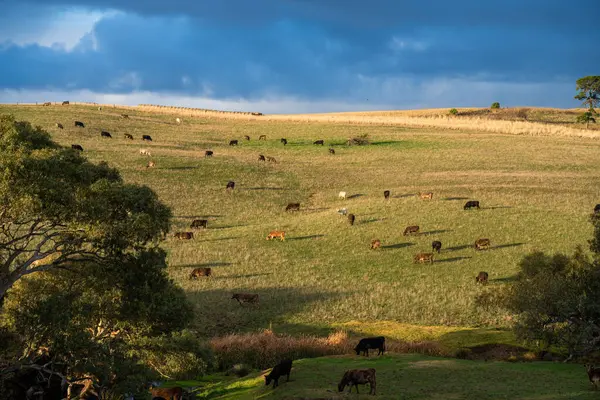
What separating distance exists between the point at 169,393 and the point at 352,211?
42143 millimetres

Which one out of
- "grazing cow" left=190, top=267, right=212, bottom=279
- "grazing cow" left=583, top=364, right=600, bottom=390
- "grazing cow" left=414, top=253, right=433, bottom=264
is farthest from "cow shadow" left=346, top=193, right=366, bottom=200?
"grazing cow" left=583, top=364, right=600, bottom=390

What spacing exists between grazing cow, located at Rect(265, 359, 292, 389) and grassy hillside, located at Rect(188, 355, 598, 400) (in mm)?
268

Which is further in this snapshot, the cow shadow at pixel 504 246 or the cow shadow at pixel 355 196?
the cow shadow at pixel 355 196

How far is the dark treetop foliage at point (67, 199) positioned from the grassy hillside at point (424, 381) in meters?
7.04

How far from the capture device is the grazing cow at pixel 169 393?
915 inches

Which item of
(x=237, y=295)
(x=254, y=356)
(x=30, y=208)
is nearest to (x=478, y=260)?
(x=237, y=295)

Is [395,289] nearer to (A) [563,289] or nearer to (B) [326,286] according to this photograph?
(B) [326,286]

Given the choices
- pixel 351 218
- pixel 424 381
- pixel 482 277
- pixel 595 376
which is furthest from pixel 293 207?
pixel 595 376

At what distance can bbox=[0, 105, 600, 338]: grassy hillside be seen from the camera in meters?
39.9

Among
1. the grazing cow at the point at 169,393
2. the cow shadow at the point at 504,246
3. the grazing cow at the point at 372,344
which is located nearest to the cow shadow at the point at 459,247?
the cow shadow at the point at 504,246

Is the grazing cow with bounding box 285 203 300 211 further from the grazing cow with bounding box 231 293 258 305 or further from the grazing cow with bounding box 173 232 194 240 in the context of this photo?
the grazing cow with bounding box 231 293 258 305

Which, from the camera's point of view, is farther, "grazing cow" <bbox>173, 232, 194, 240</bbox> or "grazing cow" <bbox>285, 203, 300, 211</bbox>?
"grazing cow" <bbox>285, 203, 300, 211</bbox>

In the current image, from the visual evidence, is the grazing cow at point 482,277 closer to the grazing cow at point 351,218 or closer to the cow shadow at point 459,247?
the cow shadow at point 459,247

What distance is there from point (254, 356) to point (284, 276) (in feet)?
50.8
